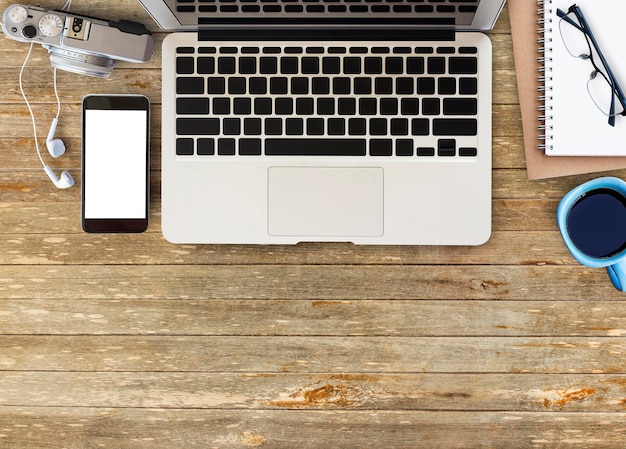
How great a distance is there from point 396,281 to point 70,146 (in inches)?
23.5

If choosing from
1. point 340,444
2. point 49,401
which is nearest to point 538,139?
point 340,444

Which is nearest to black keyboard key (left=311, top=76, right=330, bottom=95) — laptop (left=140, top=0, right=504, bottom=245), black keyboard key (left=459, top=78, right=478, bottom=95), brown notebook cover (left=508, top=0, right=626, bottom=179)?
laptop (left=140, top=0, right=504, bottom=245)

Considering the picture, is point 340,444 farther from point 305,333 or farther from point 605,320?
point 605,320

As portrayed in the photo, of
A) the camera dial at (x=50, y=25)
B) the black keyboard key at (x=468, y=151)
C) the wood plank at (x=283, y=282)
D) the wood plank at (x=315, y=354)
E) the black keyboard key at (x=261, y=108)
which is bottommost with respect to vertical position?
the wood plank at (x=315, y=354)

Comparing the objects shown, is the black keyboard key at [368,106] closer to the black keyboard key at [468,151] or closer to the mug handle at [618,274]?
the black keyboard key at [468,151]

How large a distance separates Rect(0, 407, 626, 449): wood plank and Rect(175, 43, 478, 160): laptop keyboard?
45 cm

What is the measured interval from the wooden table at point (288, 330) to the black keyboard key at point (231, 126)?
14 cm

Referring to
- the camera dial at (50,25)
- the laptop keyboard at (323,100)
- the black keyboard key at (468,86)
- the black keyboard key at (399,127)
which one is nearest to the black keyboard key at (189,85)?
the laptop keyboard at (323,100)

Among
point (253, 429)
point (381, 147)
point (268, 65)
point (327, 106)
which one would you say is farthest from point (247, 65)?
point (253, 429)

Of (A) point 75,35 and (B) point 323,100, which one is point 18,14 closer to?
(A) point 75,35

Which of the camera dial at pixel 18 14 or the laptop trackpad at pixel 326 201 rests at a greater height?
the camera dial at pixel 18 14

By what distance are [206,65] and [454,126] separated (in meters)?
0.40

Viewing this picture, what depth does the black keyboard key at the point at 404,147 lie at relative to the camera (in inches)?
30.0

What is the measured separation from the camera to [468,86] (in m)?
0.76
